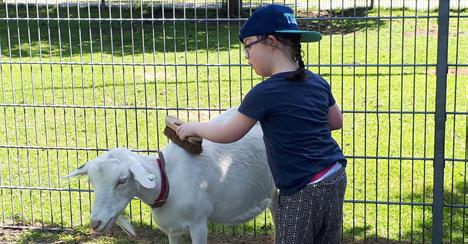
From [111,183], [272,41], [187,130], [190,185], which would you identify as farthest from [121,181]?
[272,41]

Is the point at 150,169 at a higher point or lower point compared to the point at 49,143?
higher

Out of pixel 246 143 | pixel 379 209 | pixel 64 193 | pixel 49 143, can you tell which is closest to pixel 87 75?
pixel 49 143

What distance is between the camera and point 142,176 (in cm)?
430

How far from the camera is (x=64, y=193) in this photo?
7.57m

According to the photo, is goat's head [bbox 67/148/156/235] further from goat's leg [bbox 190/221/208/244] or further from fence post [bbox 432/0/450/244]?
fence post [bbox 432/0/450/244]

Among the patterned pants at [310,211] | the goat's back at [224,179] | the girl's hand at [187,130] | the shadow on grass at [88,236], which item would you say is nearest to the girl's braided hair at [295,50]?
the patterned pants at [310,211]

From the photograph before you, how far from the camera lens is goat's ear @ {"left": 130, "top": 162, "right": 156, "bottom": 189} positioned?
4.28 metres

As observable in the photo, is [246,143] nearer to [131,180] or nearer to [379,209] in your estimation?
[131,180]

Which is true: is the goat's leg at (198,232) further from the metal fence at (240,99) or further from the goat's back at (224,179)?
the metal fence at (240,99)

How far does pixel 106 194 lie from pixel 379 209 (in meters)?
3.53

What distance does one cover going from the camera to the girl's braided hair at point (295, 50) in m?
3.74

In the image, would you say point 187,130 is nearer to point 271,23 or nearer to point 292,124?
→ point 292,124

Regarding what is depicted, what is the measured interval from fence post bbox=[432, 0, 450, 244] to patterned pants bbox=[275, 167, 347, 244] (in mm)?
1913

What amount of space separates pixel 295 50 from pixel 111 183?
1.32m
